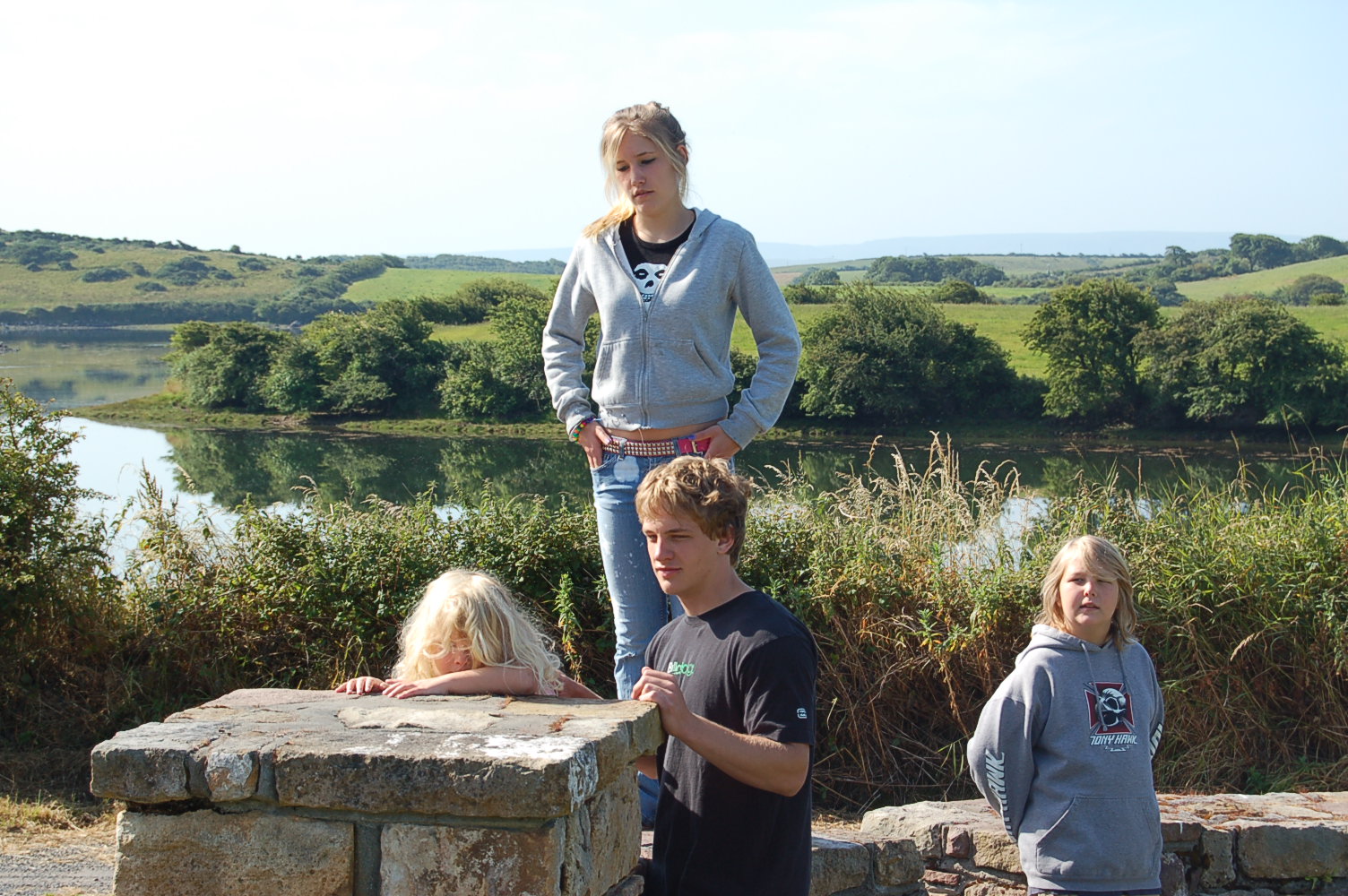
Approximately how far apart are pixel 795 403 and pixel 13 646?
4539cm

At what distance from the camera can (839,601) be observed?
17.8 feet

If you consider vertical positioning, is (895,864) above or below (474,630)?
below

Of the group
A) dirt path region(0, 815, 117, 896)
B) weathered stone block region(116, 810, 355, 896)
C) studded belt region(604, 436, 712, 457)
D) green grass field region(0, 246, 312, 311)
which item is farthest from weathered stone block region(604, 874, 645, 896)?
green grass field region(0, 246, 312, 311)

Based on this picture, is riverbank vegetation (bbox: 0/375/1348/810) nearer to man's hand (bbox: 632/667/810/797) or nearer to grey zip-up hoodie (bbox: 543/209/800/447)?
grey zip-up hoodie (bbox: 543/209/800/447)

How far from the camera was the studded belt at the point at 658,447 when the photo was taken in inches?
151

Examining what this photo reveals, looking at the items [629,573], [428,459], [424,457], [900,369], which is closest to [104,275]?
[424,457]

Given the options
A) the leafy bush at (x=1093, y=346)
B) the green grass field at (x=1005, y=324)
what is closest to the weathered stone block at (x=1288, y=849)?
the green grass field at (x=1005, y=324)

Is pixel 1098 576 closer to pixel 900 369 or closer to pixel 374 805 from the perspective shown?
pixel 374 805

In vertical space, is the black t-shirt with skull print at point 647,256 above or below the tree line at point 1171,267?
below

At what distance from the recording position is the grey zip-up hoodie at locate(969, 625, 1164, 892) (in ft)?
10.6

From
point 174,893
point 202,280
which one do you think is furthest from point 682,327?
point 202,280

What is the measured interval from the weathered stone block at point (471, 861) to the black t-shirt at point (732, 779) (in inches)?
14.9

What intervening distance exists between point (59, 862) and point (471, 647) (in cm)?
250

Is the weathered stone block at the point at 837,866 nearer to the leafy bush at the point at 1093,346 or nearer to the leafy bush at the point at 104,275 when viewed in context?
the leafy bush at the point at 1093,346
